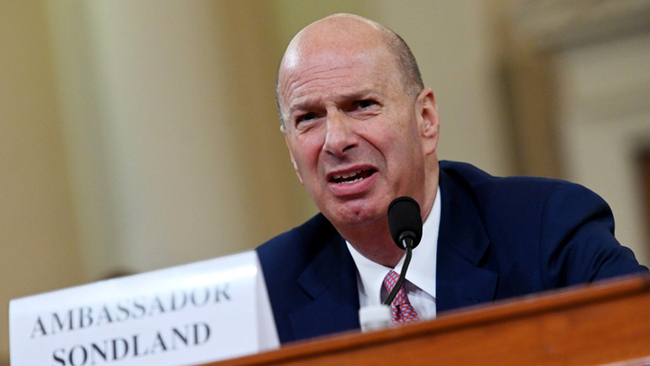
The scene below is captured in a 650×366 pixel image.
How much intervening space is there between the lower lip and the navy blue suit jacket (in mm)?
192

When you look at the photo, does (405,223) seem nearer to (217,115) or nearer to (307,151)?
(307,151)

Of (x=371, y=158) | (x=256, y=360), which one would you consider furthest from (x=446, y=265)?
(x=256, y=360)

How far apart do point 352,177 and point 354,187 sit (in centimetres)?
6

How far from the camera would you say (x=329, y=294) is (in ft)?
7.05

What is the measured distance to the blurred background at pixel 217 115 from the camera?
449cm

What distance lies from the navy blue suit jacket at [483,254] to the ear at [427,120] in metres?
0.08

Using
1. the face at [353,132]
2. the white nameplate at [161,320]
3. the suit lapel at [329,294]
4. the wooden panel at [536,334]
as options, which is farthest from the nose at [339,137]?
the wooden panel at [536,334]

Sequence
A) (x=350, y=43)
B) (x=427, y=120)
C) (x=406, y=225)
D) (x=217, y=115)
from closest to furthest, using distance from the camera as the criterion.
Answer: (x=406, y=225)
(x=350, y=43)
(x=427, y=120)
(x=217, y=115)

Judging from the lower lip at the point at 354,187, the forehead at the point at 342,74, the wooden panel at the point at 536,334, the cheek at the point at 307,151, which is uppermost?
the forehead at the point at 342,74

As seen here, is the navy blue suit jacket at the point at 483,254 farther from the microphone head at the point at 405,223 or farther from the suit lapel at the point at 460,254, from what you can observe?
the microphone head at the point at 405,223

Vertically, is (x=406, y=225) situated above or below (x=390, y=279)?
above

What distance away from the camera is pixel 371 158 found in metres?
2.13

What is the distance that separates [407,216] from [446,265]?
1.11 ft

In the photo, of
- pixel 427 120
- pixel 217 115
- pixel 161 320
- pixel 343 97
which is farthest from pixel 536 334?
pixel 217 115
